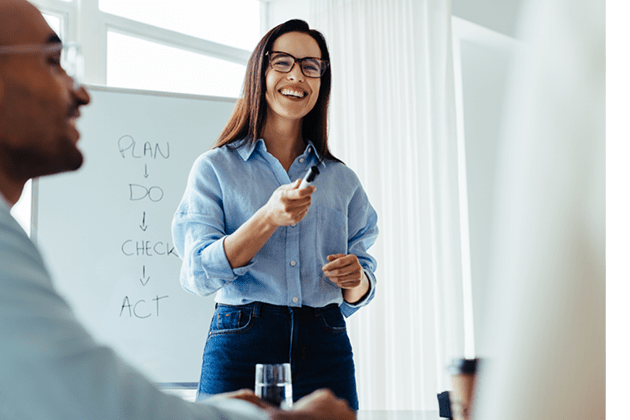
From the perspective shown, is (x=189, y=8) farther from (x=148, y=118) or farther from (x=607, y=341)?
(x=607, y=341)

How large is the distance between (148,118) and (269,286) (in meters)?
1.43

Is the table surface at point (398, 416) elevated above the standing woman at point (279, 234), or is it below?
below

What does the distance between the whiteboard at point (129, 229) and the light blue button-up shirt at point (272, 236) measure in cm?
101

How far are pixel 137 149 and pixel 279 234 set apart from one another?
127 cm

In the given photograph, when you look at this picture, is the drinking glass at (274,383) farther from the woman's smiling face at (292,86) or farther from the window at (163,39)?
the window at (163,39)

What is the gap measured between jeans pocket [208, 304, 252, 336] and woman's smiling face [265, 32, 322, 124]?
507mm

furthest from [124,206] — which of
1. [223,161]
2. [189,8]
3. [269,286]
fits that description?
[189,8]

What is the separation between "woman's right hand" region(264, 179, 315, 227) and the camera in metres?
1.19

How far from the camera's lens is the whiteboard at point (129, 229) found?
223cm

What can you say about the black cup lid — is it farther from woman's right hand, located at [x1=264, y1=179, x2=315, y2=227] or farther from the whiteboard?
the whiteboard

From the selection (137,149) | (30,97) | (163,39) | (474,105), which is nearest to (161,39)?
(163,39)

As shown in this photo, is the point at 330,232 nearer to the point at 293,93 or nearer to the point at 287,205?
the point at 287,205

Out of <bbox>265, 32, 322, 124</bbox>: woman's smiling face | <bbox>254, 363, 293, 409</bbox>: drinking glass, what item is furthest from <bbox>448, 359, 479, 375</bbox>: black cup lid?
<bbox>265, 32, 322, 124</bbox>: woman's smiling face

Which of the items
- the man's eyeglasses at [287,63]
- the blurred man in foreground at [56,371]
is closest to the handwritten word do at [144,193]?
the man's eyeglasses at [287,63]
